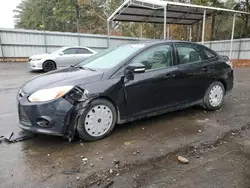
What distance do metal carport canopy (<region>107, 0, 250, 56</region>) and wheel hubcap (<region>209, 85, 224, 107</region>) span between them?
7.89 m

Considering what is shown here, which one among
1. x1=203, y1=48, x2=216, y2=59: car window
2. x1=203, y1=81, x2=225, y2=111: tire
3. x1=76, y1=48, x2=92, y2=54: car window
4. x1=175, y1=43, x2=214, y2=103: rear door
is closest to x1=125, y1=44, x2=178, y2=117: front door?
x1=175, y1=43, x2=214, y2=103: rear door

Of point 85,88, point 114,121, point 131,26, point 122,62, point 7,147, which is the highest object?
point 131,26

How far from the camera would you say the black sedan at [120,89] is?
123 inches

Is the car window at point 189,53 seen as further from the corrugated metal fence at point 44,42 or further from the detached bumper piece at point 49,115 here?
the corrugated metal fence at point 44,42

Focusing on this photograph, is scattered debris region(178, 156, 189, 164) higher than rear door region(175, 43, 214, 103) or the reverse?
the reverse

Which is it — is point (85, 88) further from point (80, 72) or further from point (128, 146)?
point (128, 146)

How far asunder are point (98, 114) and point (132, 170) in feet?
3.53

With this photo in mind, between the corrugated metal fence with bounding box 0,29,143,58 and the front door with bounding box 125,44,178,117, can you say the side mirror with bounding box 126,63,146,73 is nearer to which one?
the front door with bounding box 125,44,178,117

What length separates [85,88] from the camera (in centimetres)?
324

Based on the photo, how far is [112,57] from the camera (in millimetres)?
4035

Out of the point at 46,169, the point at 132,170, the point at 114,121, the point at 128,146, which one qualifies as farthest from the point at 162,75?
the point at 46,169

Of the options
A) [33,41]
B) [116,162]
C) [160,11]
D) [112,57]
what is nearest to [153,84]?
[112,57]

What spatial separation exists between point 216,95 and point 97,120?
281 centimetres

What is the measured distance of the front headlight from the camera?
123 inches
